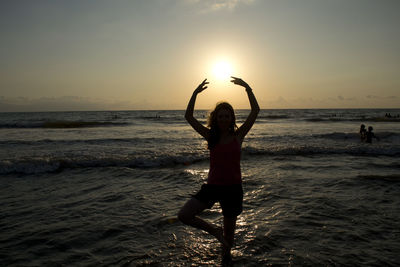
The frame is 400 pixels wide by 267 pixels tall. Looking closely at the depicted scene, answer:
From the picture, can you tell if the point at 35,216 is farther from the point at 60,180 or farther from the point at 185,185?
the point at 185,185

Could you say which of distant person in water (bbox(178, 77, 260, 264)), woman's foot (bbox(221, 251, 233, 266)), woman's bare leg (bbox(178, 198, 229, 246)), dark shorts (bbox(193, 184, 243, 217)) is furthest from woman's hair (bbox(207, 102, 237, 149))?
woman's foot (bbox(221, 251, 233, 266))

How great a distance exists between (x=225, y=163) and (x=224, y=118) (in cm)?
61

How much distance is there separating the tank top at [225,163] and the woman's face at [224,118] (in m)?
0.26

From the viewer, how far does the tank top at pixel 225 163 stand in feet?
11.0

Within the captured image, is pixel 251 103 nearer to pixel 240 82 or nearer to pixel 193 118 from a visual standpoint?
pixel 240 82

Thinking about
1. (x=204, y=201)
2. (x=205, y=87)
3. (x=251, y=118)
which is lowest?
(x=204, y=201)

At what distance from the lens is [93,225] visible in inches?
204

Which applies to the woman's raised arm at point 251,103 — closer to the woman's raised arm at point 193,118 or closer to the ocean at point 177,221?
the woman's raised arm at point 193,118

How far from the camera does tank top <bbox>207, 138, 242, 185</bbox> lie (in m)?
3.35

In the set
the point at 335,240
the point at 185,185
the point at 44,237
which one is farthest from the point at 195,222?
the point at 185,185

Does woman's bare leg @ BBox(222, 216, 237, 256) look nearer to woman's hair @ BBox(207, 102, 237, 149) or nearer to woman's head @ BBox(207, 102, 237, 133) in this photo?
woman's hair @ BBox(207, 102, 237, 149)

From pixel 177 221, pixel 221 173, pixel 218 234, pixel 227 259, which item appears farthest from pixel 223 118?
pixel 177 221

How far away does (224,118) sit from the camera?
11.2ft

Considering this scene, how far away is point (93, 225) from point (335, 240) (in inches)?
182
